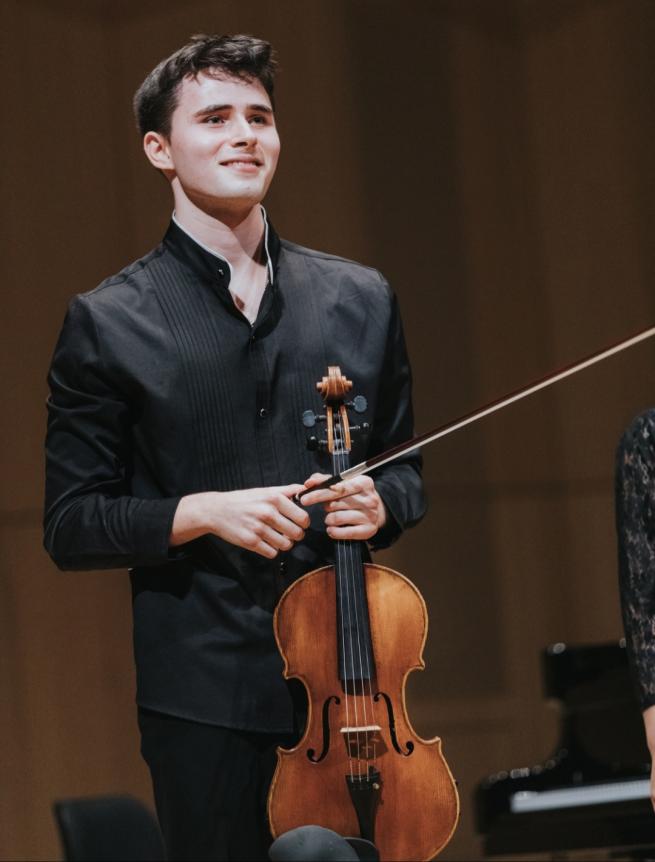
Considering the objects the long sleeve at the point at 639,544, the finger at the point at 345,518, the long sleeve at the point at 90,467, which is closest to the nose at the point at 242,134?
the long sleeve at the point at 90,467

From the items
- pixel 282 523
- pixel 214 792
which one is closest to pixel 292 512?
pixel 282 523

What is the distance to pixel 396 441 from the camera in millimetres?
2209

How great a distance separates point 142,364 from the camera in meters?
2.08

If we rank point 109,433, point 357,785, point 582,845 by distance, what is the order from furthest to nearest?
point 582,845
point 109,433
point 357,785

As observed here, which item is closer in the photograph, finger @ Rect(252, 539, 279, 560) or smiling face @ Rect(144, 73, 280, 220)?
finger @ Rect(252, 539, 279, 560)

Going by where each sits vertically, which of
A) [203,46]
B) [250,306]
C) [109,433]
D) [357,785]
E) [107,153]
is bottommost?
[357,785]

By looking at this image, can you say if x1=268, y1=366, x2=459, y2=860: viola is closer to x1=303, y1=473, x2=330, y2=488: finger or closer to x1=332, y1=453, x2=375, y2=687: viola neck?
x1=332, y1=453, x2=375, y2=687: viola neck

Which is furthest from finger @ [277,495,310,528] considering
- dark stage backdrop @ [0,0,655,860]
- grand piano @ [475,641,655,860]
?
dark stage backdrop @ [0,0,655,860]

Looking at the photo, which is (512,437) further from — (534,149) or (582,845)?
(582,845)

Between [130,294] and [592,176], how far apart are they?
2.67 meters

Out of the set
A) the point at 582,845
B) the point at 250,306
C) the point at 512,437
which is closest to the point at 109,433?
the point at 250,306

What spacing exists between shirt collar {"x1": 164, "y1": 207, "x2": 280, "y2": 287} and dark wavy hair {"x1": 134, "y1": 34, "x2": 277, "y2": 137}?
0.15 meters

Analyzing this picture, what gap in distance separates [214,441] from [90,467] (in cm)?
17

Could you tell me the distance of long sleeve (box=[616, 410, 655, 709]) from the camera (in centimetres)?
196
